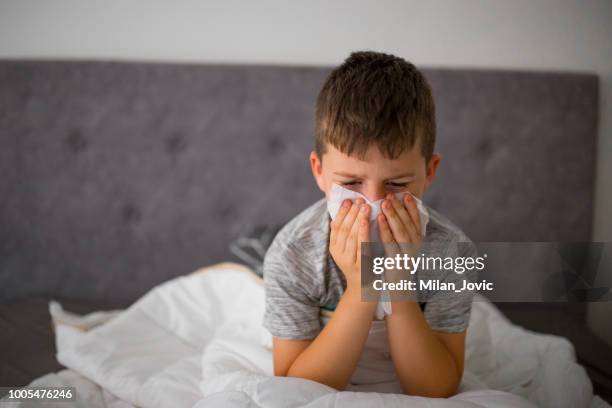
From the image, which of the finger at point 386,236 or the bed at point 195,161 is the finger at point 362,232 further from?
the bed at point 195,161

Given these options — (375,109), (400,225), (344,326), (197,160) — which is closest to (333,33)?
(197,160)

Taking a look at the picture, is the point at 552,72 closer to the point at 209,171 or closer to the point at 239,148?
the point at 239,148

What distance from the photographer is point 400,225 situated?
82cm

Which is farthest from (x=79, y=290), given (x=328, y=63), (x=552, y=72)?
(x=552, y=72)

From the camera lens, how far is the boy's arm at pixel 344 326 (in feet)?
2.70

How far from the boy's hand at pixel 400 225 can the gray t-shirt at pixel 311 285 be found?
12 centimetres

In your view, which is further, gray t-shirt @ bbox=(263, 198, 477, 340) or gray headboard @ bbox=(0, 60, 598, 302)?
gray headboard @ bbox=(0, 60, 598, 302)

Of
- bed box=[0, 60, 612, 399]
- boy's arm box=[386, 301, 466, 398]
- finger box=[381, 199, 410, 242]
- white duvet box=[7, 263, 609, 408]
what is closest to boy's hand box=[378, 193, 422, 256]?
finger box=[381, 199, 410, 242]

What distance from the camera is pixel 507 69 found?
1617 millimetres

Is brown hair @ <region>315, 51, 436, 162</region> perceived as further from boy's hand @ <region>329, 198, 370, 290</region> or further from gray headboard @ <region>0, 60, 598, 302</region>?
gray headboard @ <region>0, 60, 598, 302</region>

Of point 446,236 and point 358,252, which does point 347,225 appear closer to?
point 358,252

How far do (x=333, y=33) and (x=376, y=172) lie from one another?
934mm

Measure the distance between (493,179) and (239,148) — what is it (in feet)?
2.90

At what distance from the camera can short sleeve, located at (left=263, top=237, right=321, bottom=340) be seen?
0.90 m
